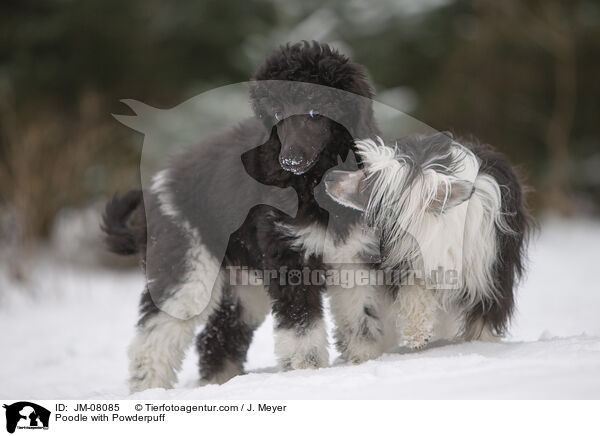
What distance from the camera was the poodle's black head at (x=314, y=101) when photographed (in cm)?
355

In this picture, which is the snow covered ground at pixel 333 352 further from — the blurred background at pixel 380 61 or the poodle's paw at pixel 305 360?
the blurred background at pixel 380 61

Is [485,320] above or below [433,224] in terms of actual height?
below

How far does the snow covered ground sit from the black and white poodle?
0.29 meters

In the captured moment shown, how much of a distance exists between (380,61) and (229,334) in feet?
29.1

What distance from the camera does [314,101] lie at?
11.7 feet

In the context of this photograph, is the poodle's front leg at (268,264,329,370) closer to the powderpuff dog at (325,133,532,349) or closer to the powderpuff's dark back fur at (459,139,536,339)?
the powderpuff dog at (325,133,532,349)

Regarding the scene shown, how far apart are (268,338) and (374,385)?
128 inches

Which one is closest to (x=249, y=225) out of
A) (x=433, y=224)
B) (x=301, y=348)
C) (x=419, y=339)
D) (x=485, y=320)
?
(x=301, y=348)

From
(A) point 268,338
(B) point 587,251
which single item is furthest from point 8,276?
(B) point 587,251

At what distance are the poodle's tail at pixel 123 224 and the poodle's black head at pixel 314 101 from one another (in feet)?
4.37

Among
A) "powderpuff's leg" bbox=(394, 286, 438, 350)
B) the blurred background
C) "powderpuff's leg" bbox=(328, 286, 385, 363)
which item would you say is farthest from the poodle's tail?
the blurred background

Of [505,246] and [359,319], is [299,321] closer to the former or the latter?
[359,319]

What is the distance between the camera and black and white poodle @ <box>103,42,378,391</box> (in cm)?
357

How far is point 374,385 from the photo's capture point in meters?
2.92
